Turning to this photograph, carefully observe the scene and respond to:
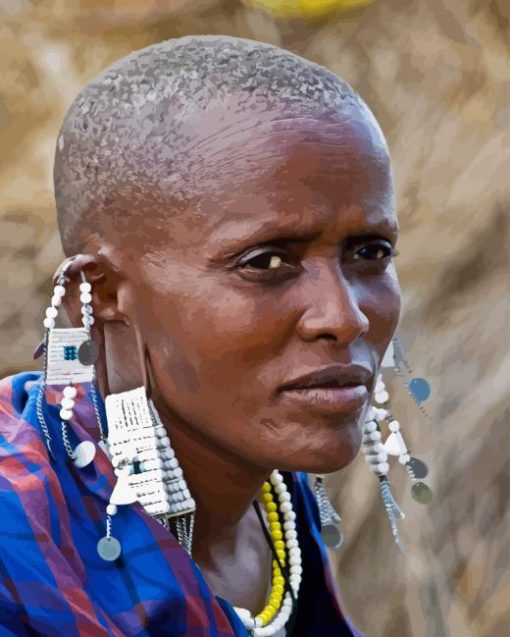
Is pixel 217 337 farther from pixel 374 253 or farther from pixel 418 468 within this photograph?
pixel 418 468

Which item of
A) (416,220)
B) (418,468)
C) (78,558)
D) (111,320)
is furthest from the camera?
(416,220)

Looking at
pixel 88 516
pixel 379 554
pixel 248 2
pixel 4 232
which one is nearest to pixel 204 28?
pixel 248 2

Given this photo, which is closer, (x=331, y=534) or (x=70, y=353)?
(x=70, y=353)

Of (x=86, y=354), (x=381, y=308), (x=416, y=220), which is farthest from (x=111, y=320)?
(x=416, y=220)

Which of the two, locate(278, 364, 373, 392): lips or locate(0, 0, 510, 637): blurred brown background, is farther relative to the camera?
locate(0, 0, 510, 637): blurred brown background

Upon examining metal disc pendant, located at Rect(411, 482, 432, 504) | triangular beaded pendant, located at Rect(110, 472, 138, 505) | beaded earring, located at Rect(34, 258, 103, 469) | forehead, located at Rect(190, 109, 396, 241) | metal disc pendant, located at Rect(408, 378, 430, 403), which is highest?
forehead, located at Rect(190, 109, 396, 241)

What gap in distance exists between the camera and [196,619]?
3.29 ft

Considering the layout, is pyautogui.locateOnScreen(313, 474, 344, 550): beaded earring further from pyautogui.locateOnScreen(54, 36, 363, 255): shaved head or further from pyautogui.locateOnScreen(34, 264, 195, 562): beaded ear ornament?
pyautogui.locateOnScreen(54, 36, 363, 255): shaved head

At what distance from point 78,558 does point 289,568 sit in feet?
1.30

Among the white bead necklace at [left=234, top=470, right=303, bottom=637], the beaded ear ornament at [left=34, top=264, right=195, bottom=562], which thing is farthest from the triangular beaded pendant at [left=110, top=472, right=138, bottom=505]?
the white bead necklace at [left=234, top=470, right=303, bottom=637]

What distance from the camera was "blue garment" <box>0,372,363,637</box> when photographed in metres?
0.92

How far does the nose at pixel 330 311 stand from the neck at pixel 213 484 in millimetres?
195

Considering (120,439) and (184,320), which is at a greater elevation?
(184,320)

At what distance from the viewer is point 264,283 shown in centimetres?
98
